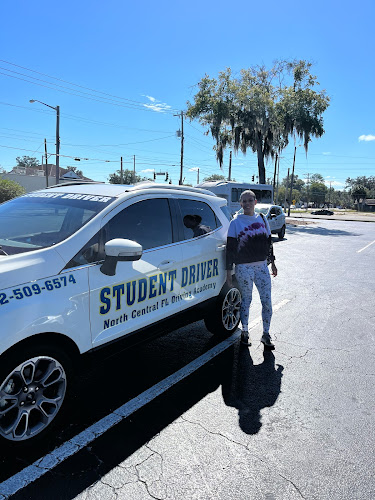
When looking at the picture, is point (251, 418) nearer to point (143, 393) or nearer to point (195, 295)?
point (143, 393)

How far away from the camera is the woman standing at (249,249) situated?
159 inches

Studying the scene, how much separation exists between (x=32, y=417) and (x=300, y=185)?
18005 centimetres

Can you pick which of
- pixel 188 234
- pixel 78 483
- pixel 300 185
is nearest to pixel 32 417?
pixel 78 483

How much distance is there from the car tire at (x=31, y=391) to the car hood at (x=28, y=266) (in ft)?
1.35

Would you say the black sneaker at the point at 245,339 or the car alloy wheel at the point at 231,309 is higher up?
the car alloy wheel at the point at 231,309

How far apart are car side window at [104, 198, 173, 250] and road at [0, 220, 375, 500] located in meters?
1.00

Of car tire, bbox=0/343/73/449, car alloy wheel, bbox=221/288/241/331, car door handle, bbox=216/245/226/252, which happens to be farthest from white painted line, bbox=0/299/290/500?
car door handle, bbox=216/245/226/252

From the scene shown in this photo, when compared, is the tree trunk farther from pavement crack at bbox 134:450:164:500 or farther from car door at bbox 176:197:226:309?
pavement crack at bbox 134:450:164:500

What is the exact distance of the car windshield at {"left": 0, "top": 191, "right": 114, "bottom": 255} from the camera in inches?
105

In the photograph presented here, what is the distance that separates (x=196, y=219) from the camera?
3.91m

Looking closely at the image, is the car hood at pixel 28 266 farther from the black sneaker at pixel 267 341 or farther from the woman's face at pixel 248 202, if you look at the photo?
the black sneaker at pixel 267 341

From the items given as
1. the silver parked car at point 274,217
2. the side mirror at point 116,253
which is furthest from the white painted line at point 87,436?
the silver parked car at point 274,217

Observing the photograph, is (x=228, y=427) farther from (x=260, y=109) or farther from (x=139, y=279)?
(x=260, y=109)

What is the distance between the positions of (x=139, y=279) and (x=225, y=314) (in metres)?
1.74
